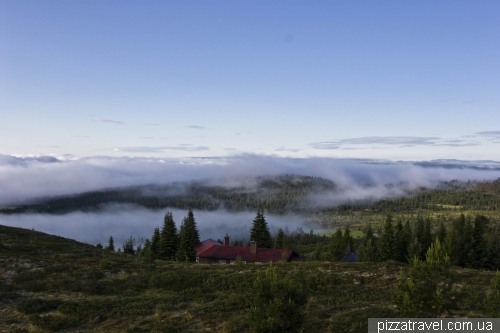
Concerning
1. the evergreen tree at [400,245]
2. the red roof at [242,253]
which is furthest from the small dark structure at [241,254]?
the evergreen tree at [400,245]

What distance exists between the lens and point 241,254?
61.6 meters

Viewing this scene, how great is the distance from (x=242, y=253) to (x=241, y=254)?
0.35 meters

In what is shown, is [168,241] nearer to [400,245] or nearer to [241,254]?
[241,254]

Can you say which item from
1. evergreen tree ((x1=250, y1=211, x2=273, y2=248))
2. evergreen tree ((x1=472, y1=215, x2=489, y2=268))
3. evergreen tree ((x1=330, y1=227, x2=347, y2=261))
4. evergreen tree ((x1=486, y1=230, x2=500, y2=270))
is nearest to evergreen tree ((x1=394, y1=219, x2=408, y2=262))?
evergreen tree ((x1=330, y1=227, x2=347, y2=261))

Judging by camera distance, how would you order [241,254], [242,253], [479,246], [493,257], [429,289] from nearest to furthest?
[429,289] → [479,246] → [493,257] → [241,254] → [242,253]

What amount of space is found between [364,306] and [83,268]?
2454 cm

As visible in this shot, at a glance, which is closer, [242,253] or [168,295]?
[168,295]

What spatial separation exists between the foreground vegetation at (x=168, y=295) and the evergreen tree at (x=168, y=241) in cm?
2441

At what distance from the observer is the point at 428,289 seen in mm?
12664

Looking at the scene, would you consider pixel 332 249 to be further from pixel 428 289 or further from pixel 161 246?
pixel 428 289

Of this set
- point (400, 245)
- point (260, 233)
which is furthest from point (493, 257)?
point (260, 233)

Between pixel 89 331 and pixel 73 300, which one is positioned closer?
pixel 89 331

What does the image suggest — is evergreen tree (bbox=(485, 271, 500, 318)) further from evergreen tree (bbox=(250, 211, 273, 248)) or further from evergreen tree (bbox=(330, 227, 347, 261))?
evergreen tree (bbox=(250, 211, 273, 248))

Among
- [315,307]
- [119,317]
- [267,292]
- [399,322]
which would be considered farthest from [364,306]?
[119,317]
